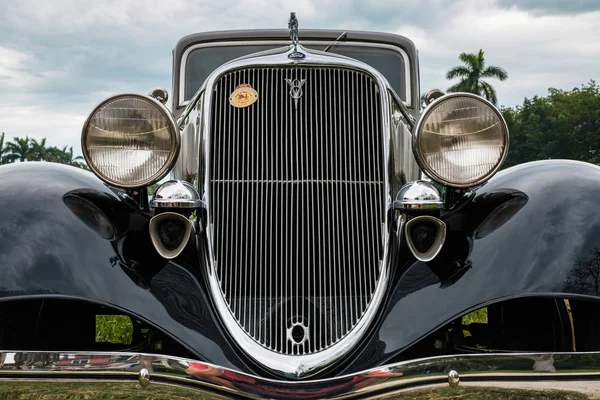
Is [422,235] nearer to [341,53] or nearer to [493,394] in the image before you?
[493,394]

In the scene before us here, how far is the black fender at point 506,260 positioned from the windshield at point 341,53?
2.52 meters

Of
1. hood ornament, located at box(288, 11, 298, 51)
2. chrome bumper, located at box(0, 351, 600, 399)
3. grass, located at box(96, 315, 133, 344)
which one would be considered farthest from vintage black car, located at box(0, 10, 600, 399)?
grass, located at box(96, 315, 133, 344)

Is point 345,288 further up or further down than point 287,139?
further down

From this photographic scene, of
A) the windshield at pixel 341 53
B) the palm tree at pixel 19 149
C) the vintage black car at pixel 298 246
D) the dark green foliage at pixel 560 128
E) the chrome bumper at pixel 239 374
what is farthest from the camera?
the palm tree at pixel 19 149

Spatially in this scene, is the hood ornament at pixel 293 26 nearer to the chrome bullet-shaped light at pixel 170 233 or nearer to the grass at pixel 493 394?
the chrome bullet-shaped light at pixel 170 233

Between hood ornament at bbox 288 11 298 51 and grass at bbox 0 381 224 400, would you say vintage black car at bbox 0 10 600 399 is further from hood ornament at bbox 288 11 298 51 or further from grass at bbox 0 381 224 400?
hood ornament at bbox 288 11 298 51

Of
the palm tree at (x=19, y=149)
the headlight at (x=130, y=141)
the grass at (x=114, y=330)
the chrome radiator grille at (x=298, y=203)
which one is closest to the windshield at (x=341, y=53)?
the chrome radiator grille at (x=298, y=203)

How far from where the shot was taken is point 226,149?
116 inches

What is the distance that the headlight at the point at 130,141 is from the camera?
2586 mm

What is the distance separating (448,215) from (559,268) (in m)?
0.51

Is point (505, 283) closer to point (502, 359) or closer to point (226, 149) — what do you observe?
point (502, 359)

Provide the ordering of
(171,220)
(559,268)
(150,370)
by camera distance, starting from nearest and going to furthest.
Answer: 1. (150,370)
2. (559,268)
3. (171,220)

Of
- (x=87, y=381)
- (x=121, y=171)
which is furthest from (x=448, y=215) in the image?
(x=87, y=381)

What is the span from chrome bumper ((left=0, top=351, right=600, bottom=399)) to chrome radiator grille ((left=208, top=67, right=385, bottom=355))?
0.36m
